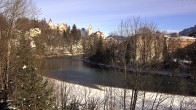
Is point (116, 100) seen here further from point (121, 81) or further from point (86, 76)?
point (86, 76)

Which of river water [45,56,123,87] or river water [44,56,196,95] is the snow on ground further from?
river water [45,56,123,87]

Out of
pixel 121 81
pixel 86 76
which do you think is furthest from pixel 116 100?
pixel 86 76

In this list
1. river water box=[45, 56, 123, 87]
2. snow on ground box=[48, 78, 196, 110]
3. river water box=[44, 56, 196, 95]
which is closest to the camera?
snow on ground box=[48, 78, 196, 110]

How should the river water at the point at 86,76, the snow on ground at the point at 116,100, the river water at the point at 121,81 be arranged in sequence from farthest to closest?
1. the river water at the point at 86,76
2. the river water at the point at 121,81
3. the snow on ground at the point at 116,100

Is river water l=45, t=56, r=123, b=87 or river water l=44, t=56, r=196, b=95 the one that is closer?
river water l=44, t=56, r=196, b=95

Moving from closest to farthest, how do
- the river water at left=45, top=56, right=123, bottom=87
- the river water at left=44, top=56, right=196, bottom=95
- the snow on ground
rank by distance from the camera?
the snow on ground < the river water at left=44, top=56, right=196, bottom=95 < the river water at left=45, top=56, right=123, bottom=87

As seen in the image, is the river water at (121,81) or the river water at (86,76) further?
the river water at (86,76)

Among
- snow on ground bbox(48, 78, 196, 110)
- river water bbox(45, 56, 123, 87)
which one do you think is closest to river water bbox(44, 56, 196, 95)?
river water bbox(45, 56, 123, 87)

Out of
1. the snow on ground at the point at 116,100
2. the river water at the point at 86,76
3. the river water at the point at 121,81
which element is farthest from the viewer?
the river water at the point at 86,76

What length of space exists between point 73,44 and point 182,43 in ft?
105

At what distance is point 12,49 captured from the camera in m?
11.7

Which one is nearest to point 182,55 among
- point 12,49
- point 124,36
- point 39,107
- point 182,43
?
point 182,43

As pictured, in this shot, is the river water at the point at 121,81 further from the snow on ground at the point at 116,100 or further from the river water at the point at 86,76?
the snow on ground at the point at 116,100

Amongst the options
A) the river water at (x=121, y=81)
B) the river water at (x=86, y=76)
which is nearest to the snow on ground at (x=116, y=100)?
the river water at (x=121, y=81)
